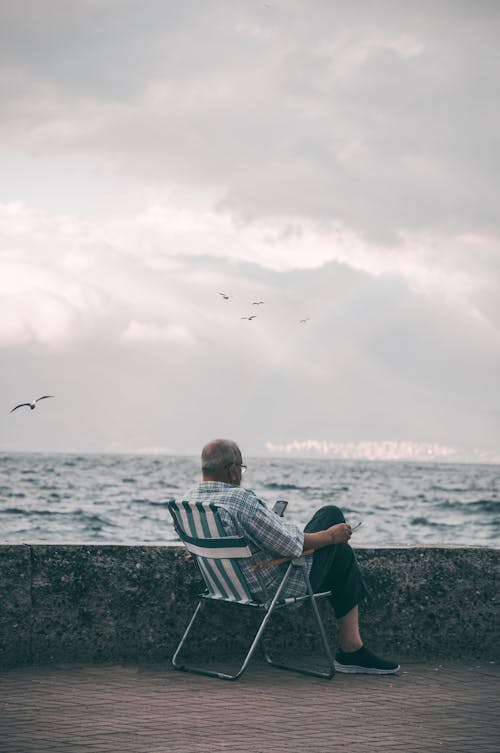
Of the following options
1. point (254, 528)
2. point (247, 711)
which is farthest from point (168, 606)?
point (247, 711)

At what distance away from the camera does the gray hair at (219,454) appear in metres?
6.13

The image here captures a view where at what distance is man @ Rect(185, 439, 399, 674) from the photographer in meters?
5.96

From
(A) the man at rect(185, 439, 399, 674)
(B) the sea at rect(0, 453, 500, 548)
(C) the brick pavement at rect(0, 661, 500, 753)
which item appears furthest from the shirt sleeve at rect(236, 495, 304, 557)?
(B) the sea at rect(0, 453, 500, 548)

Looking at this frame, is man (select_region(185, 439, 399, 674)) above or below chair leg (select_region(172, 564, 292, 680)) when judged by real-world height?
above

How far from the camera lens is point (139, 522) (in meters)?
33.3

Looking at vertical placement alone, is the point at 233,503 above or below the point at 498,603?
above

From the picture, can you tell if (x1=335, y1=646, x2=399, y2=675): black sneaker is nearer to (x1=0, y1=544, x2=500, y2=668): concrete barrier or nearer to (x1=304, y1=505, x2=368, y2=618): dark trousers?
(x1=304, y1=505, x2=368, y2=618): dark trousers

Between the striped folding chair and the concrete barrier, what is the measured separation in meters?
0.33

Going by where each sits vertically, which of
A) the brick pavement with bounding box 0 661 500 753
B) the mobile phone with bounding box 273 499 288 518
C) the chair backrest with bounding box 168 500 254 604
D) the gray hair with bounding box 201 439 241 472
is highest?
the gray hair with bounding box 201 439 241 472

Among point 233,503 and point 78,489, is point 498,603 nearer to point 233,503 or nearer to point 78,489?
point 233,503

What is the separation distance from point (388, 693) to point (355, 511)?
125 feet

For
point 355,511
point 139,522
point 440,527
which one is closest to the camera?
point 139,522

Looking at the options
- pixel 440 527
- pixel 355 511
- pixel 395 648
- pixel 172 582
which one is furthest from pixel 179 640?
pixel 355 511

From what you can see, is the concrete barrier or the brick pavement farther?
the concrete barrier
